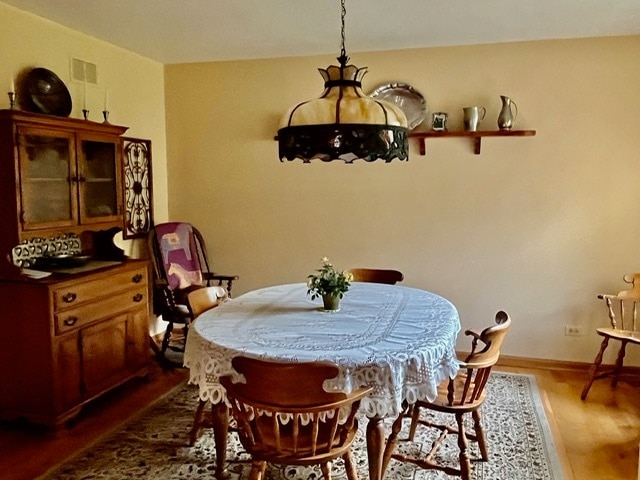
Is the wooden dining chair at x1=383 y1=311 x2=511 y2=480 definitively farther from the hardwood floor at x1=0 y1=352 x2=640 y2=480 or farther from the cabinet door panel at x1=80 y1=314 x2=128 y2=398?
the cabinet door panel at x1=80 y1=314 x2=128 y2=398

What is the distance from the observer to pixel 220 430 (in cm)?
252

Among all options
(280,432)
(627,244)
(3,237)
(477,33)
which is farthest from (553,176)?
(3,237)

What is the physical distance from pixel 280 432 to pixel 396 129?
1.34 metres

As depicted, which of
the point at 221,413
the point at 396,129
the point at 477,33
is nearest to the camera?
the point at 396,129

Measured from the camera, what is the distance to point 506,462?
277 centimetres

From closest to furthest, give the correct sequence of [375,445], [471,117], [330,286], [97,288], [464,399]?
[375,445] → [464,399] → [330,286] → [97,288] → [471,117]

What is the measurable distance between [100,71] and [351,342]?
3048 mm

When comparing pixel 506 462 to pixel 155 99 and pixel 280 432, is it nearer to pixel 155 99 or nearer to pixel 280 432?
pixel 280 432

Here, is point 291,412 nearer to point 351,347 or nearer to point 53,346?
point 351,347

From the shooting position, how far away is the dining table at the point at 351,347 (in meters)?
2.11

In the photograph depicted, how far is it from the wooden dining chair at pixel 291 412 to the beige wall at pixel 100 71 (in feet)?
8.26

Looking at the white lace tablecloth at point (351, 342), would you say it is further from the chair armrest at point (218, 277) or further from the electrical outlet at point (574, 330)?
the electrical outlet at point (574, 330)

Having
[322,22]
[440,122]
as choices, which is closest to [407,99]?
[440,122]

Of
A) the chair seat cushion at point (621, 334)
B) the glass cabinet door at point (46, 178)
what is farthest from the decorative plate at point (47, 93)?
the chair seat cushion at point (621, 334)
